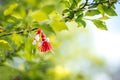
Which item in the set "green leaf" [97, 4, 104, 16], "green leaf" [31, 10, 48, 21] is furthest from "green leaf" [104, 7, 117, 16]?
"green leaf" [31, 10, 48, 21]

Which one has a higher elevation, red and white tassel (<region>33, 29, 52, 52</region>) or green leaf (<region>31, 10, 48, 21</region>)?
red and white tassel (<region>33, 29, 52, 52</region>)

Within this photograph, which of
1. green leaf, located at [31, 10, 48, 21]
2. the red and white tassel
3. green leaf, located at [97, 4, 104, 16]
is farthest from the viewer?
the red and white tassel

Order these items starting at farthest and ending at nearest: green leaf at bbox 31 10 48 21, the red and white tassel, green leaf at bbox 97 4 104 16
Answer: the red and white tassel, green leaf at bbox 97 4 104 16, green leaf at bbox 31 10 48 21

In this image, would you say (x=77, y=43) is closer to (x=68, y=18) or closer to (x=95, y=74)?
(x=95, y=74)

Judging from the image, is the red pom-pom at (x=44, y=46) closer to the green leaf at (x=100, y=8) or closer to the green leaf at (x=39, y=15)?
the green leaf at (x=100, y=8)

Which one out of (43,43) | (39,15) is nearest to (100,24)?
(43,43)

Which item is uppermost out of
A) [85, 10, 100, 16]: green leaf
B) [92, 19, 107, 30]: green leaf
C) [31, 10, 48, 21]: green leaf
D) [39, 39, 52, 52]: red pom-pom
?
[85, 10, 100, 16]: green leaf

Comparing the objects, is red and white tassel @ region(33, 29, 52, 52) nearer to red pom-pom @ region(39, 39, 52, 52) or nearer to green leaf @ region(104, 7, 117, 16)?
red pom-pom @ region(39, 39, 52, 52)

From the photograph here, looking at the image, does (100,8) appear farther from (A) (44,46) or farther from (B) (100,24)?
(A) (44,46)

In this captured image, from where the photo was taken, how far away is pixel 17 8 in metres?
1.75

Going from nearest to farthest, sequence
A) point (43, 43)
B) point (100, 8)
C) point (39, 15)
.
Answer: point (39, 15), point (100, 8), point (43, 43)

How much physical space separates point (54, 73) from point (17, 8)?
4.48m

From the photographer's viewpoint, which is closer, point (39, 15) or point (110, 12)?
point (39, 15)

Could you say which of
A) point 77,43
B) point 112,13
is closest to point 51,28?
point 112,13
